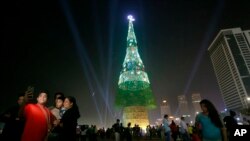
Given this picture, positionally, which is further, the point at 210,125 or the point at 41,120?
the point at 210,125

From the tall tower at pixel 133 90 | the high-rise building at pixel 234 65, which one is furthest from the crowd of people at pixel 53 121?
the high-rise building at pixel 234 65

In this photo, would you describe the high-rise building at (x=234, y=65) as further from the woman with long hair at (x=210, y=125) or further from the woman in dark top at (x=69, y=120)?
the woman in dark top at (x=69, y=120)

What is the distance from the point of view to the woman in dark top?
4192 mm

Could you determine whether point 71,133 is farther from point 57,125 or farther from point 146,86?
point 146,86

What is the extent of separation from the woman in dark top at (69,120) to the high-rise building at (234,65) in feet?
458

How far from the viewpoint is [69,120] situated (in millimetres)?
4277

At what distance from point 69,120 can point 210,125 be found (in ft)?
10.8

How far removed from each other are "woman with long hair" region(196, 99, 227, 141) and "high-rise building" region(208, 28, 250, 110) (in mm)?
137559

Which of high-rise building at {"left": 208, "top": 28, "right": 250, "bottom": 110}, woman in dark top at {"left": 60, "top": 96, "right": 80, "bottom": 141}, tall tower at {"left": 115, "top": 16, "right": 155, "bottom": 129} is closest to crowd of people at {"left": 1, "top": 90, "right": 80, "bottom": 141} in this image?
woman in dark top at {"left": 60, "top": 96, "right": 80, "bottom": 141}

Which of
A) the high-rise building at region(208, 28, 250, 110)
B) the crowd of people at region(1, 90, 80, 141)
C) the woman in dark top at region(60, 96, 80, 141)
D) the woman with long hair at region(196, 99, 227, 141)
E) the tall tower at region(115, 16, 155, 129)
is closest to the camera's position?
the crowd of people at region(1, 90, 80, 141)

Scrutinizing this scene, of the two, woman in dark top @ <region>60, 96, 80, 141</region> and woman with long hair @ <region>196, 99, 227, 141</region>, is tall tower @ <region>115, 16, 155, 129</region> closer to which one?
woman with long hair @ <region>196, 99, 227, 141</region>

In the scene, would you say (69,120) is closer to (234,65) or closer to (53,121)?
(53,121)

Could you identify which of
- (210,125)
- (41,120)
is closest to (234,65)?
(210,125)

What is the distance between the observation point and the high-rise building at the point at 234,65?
5017 inches
